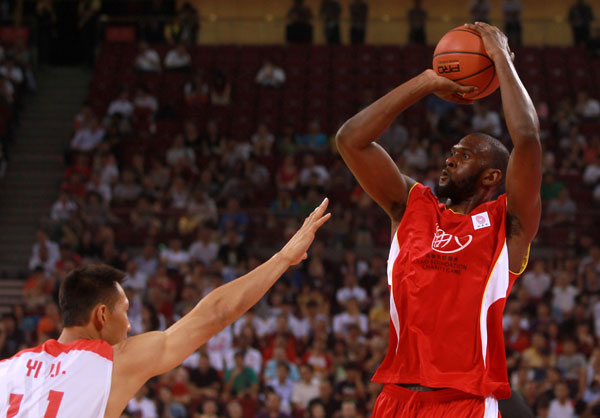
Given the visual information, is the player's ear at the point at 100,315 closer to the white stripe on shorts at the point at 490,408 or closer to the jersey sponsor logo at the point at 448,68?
the white stripe on shorts at the point at 490,408

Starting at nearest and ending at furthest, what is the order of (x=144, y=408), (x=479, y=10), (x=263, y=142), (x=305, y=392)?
(x=144, y=408)
(x=305, y=392)
(x=263, y=142)
(x=479, y=10)

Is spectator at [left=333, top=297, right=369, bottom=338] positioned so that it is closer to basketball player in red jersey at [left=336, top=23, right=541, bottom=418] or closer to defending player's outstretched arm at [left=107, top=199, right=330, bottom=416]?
basketball player in red jersey at [left=336, top=23, right=541, bottom=418]

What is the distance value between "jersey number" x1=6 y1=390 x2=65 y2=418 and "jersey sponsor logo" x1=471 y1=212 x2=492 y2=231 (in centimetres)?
177

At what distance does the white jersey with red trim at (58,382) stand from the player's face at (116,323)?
110mm

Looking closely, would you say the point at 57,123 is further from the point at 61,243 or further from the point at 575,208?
the point at 575,208

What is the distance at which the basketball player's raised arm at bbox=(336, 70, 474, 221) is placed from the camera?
3.54 m

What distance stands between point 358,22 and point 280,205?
6.15 m

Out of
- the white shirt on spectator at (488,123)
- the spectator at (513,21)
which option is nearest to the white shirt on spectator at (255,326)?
the white shirt on spectator at (488,123)

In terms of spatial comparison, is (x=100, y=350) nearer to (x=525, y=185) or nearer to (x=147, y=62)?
(x=525, y=185)

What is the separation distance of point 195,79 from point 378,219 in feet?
16.8

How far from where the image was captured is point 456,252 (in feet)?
11.0

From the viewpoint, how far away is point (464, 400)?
127 inches

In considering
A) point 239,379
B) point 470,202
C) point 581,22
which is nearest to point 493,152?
point 470,202

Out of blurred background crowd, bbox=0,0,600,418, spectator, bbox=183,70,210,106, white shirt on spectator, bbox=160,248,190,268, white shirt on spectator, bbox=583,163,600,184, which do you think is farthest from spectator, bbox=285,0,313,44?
white shirt on spectator, bbox=160,248,190,268
